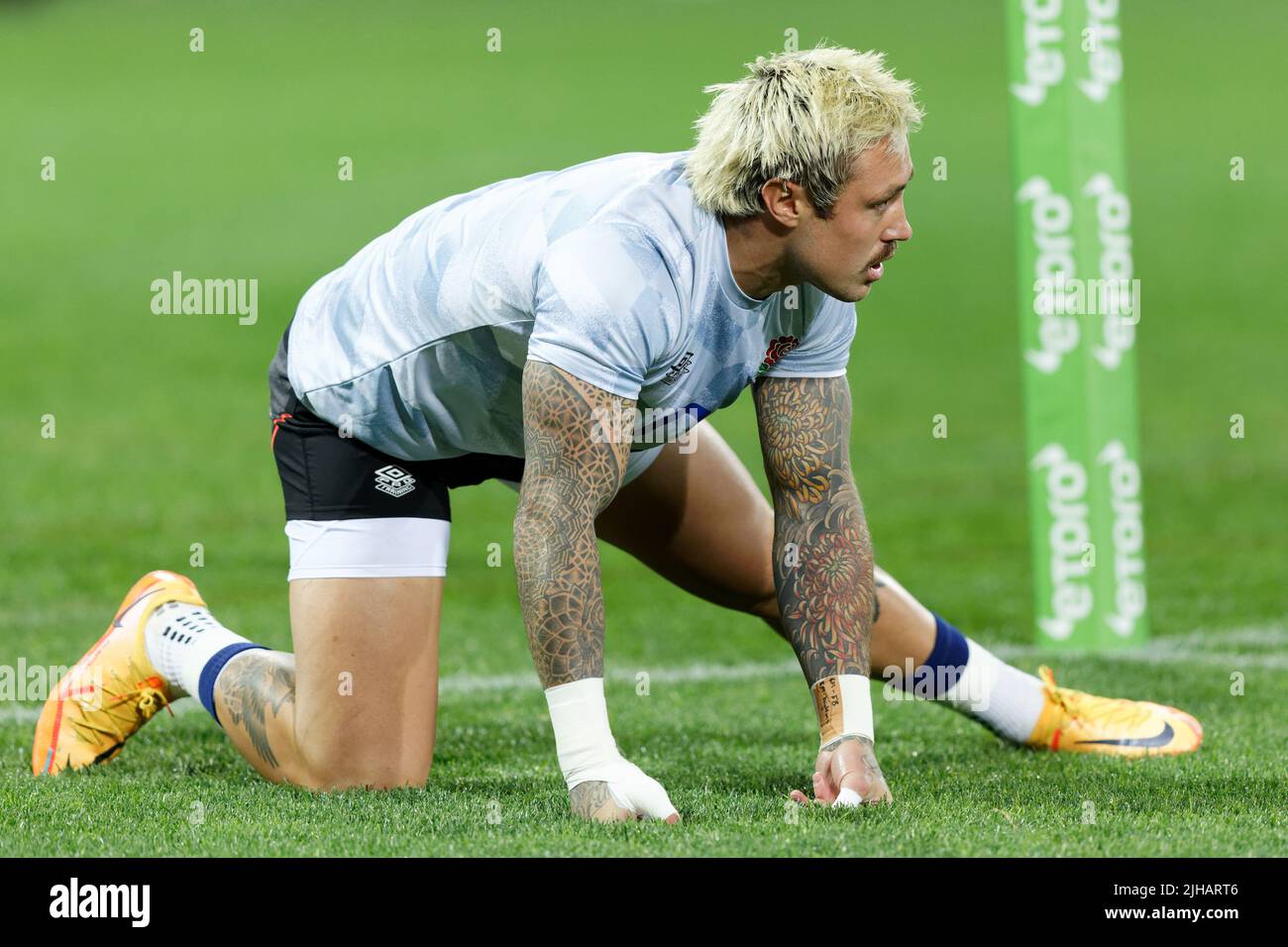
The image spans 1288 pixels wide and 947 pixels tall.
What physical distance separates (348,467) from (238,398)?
39.6 feet

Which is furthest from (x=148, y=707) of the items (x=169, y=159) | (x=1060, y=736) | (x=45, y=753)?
(x=169, y=159)

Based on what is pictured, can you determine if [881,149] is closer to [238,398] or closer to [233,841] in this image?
[233,841]

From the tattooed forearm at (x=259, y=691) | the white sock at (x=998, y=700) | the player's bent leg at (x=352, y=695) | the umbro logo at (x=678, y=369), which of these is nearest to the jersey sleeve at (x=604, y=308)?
the umbro logo at (x=678, y=369)

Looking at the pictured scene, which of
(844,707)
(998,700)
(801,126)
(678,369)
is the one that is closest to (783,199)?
(801,126)

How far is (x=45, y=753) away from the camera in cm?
538

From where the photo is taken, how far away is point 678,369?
176 inches

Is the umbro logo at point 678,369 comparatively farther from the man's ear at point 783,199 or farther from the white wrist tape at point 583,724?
the white wrist tape at point 583,724

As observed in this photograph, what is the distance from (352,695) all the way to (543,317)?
1.49 m

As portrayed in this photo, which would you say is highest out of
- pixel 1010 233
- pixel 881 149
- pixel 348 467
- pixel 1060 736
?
pixel 1010 233

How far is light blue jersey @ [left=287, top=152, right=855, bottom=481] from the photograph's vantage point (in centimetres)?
419

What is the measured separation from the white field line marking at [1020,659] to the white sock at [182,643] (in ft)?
4.03

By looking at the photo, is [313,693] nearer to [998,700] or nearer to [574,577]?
[574,577]

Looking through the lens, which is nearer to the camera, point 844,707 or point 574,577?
point 574,577

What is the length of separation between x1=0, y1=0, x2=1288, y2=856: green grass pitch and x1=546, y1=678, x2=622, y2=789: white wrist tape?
0.18 m
